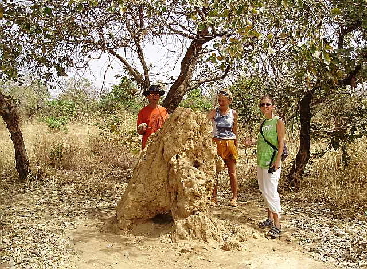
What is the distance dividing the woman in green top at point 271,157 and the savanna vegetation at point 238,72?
1.75ft

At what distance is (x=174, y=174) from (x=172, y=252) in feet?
2.91

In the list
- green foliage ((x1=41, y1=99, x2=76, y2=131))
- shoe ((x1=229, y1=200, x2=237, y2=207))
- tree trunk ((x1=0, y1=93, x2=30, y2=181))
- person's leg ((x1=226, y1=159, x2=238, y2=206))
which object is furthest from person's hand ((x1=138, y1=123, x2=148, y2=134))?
green foliage ((x1=41, y1=99, x2=76, y2=131))

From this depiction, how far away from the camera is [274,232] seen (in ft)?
15.9

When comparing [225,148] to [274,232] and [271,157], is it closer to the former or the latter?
[271,157]

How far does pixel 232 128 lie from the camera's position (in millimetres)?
5656

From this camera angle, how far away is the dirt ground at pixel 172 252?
4188 millimetres

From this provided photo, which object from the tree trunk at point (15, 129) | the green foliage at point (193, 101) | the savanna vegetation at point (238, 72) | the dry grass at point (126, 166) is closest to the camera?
the savanna vegetation at point (238, 72)

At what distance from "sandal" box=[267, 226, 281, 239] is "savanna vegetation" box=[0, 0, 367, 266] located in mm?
1246

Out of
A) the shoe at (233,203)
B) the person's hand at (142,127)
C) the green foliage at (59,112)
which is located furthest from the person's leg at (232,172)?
the green foliage at (59,112)

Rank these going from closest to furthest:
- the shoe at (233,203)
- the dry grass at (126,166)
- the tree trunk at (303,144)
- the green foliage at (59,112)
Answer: the shoe at (233,203), the dry grass at (126,166), the tree trunk at (303,144), the green foliage at (59,112)

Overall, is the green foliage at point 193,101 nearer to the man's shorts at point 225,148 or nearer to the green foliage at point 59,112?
the man's shorts at point 225,148

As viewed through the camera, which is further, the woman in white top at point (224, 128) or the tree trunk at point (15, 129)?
the tree trunk at point (15, 129)

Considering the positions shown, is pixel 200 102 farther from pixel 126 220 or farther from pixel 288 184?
pixel 126 220

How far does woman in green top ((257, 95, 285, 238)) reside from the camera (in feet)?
15.7
